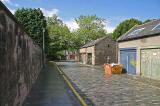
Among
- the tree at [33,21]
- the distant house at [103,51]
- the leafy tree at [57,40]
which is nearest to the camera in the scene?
the distant house at [103,51]

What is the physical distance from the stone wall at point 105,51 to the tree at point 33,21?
13324 millimetres

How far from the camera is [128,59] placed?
20.5 meters

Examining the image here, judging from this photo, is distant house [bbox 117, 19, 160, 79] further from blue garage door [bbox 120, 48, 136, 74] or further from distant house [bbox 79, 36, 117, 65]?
distant house [bbox 79, 36, 117, 65]

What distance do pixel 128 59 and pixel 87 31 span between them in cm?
4185

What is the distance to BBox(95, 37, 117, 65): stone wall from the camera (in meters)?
37.3

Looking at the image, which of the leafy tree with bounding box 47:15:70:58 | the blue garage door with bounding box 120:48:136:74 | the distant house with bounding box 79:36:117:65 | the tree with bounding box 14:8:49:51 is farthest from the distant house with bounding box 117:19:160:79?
the leafy tree with bounding box 47:15:70:58

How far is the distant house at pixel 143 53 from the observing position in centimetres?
1566

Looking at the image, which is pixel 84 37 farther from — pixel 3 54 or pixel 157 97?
pixel 3 54

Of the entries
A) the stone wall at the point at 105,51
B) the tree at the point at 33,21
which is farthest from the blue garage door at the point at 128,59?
the tree at the point at 33,21

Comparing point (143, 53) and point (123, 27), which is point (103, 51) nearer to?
point (143, 53)

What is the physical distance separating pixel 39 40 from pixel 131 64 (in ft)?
88.0

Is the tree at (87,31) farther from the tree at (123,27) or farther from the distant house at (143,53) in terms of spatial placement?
the distant house at (143,53)

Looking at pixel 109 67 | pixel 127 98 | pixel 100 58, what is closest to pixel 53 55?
pixel 100 58

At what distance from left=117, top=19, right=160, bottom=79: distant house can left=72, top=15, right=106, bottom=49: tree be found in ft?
130
